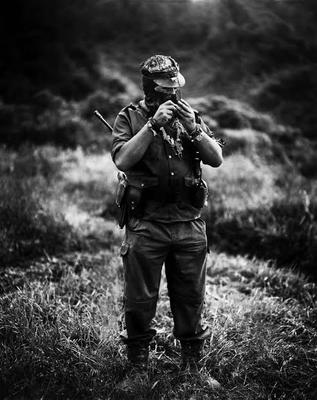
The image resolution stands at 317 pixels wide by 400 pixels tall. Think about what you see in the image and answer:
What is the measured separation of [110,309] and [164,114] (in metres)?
1.95

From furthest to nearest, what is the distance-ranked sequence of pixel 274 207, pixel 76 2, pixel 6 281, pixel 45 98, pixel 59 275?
pixel 76 2 → pixel 45 98 → pixel 274 207 → pixel 59 275 → pixel 6 281

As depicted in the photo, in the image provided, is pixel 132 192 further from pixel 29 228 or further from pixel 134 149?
pixel 29 228

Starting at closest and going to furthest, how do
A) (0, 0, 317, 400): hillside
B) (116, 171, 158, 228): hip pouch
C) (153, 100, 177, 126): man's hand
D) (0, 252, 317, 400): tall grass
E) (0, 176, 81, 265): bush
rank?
(153, 100, 177, 126): man's hand → (116, 171, 158, 228): hip pouch → (0, 252, 317, 400): tall grass → (0, 0, 317, 400): hillside → (0, 176, 81, 265): bush

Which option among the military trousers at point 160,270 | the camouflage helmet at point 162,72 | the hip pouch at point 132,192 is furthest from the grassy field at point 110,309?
the camouflage helmet at point 162,72

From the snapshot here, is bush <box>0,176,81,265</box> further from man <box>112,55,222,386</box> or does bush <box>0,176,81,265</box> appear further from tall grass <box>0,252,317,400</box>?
man <box>112,55,222,386</box>

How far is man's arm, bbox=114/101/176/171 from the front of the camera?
228 centimetres

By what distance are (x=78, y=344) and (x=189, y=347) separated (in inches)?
34.4

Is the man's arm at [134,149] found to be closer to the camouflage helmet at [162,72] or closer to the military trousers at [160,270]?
the camouflage helmet at [162,72]

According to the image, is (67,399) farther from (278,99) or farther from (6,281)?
(278,99)

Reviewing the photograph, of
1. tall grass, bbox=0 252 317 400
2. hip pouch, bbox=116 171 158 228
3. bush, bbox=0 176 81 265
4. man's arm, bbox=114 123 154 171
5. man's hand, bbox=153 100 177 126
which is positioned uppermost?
man's hand, bbox=153 100 177 126

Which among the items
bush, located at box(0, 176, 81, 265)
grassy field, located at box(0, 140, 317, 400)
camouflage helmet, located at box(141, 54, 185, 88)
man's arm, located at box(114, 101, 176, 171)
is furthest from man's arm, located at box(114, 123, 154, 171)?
bush, located at box(0, 176, 81, 265)

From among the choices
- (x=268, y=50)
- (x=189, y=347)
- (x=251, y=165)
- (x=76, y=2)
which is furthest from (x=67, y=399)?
(x=76, y=2)

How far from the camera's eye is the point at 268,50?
1343 cm

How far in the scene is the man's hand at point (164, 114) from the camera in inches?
89.5
